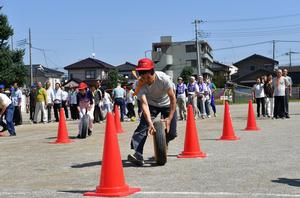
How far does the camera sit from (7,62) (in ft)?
138

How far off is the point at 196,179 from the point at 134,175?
3.29 feet

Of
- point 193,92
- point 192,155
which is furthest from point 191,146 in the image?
point 193,92

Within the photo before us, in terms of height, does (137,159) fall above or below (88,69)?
below

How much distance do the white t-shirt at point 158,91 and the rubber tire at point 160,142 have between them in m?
0.57

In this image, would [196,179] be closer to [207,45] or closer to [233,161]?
[233,161]

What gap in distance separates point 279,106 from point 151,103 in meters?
11.2

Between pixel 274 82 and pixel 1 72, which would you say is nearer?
pixel 274 82

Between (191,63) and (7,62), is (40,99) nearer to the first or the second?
(7,62)

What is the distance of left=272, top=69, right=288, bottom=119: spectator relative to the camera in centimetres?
1802

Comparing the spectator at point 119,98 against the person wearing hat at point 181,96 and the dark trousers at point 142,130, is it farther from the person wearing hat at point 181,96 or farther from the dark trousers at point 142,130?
the dark trousers at point 142,130

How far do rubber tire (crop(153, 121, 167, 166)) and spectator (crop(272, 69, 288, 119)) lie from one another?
37.0 ft

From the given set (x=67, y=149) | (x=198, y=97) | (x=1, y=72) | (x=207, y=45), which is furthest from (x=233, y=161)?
(x=207, y=45)

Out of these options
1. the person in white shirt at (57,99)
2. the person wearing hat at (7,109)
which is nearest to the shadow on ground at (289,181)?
the person wearing hat at (7,109)

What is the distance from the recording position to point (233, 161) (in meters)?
8.09
